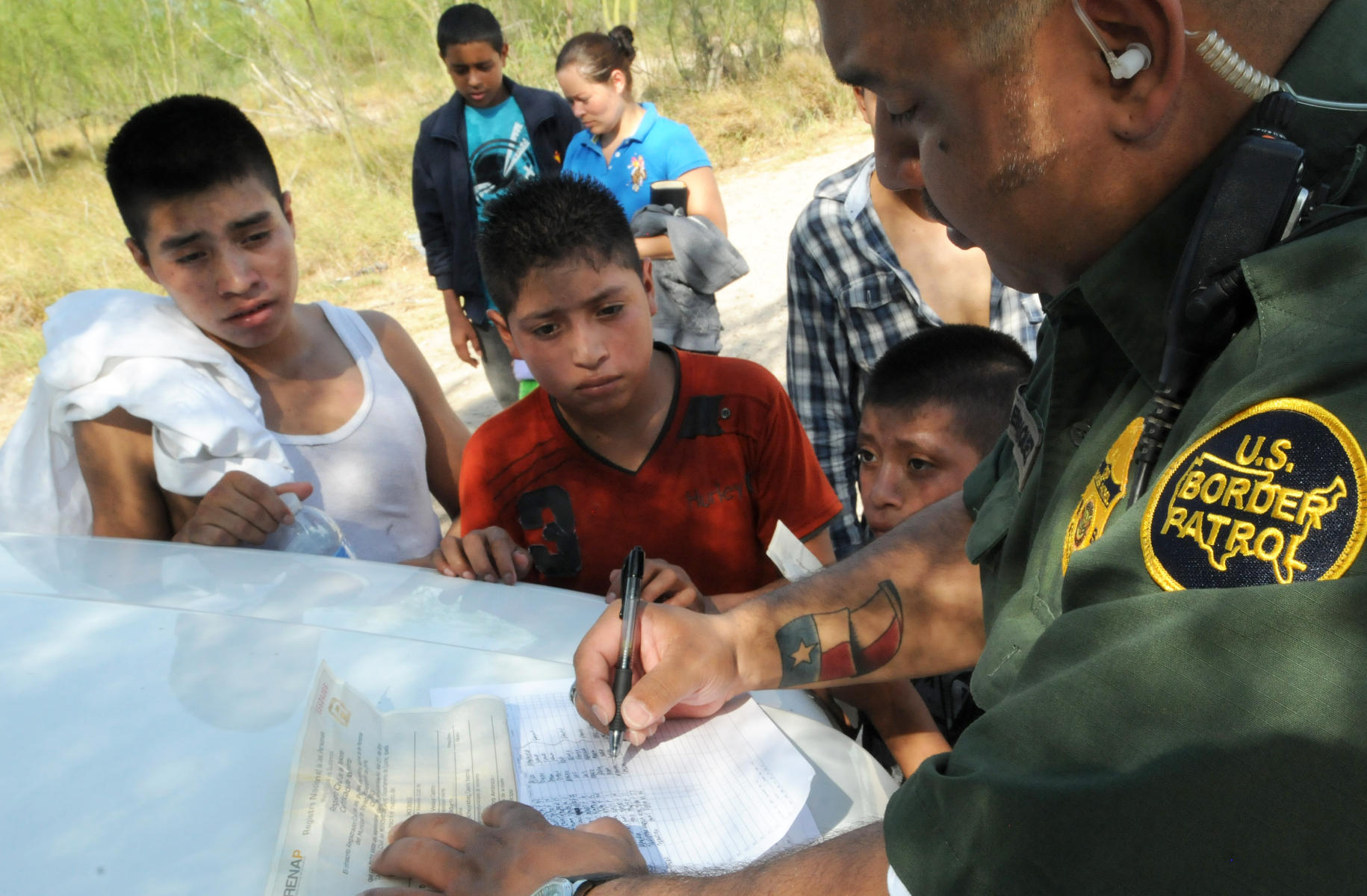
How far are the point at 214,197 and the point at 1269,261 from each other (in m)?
2.13

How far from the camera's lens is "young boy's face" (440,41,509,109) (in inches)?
178

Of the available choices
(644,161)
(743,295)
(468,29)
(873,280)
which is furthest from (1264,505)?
(743,295)

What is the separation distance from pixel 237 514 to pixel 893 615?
120cm

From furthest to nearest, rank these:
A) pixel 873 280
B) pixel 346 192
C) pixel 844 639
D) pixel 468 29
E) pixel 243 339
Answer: pixel 346 192, pixel 468 29, pixel 873 280, pixel 243 339, pixel 844 639

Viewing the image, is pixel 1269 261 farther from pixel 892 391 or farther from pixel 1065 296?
pixel 892 391

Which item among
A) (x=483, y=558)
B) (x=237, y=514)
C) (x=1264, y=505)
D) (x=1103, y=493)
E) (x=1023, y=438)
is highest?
(x=1264, y=505)

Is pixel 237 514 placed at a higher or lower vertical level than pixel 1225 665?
lower

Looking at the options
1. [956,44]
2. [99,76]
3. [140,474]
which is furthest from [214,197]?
[99,76]

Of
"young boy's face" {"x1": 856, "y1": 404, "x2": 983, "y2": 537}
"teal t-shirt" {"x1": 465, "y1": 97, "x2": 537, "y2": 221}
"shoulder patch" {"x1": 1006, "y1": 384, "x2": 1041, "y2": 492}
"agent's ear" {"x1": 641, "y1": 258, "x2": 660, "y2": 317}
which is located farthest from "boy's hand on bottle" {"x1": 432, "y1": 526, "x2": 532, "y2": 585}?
"teal t-shirt" {"x1": 465, "y1": 97, "x2": 537, "y2": 221}

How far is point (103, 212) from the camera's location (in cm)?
1001

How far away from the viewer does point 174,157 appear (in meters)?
2.24

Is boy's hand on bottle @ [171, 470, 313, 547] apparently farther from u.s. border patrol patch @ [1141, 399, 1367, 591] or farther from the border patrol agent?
u.s. border patrol patch @ [1141, 399, 1367, 591]

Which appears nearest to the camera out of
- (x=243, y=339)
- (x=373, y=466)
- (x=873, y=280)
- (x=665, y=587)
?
(x=665, y=587)

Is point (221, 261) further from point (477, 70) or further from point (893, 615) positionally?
point (477, 70)
